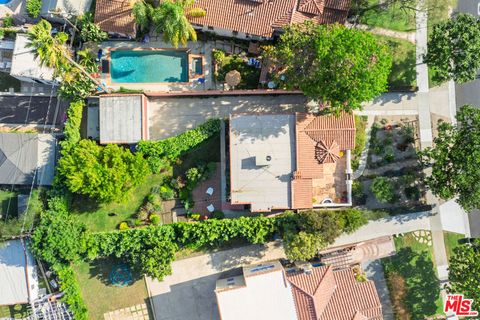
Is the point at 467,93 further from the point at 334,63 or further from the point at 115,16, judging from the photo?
the point at 115,16

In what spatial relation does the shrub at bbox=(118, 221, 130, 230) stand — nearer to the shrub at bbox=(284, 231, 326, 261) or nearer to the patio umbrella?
the shrub at bbox=(284, 231, 326, 261)

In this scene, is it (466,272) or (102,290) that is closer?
(466,272)

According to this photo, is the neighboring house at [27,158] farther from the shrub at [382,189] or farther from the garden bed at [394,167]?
the shrub at [382,189]

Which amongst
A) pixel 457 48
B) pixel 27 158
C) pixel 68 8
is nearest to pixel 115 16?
pixel 68 8

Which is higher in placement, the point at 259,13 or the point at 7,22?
the point at 7,22

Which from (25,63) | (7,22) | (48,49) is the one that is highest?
(7,22)

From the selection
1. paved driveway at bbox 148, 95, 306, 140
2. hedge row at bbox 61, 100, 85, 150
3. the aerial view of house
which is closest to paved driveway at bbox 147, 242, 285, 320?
the aerial view of house

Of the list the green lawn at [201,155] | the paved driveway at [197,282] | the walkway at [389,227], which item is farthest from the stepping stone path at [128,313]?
the walkway at [389,227]

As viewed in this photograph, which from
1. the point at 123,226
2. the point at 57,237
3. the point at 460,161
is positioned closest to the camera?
the point at 460,161
